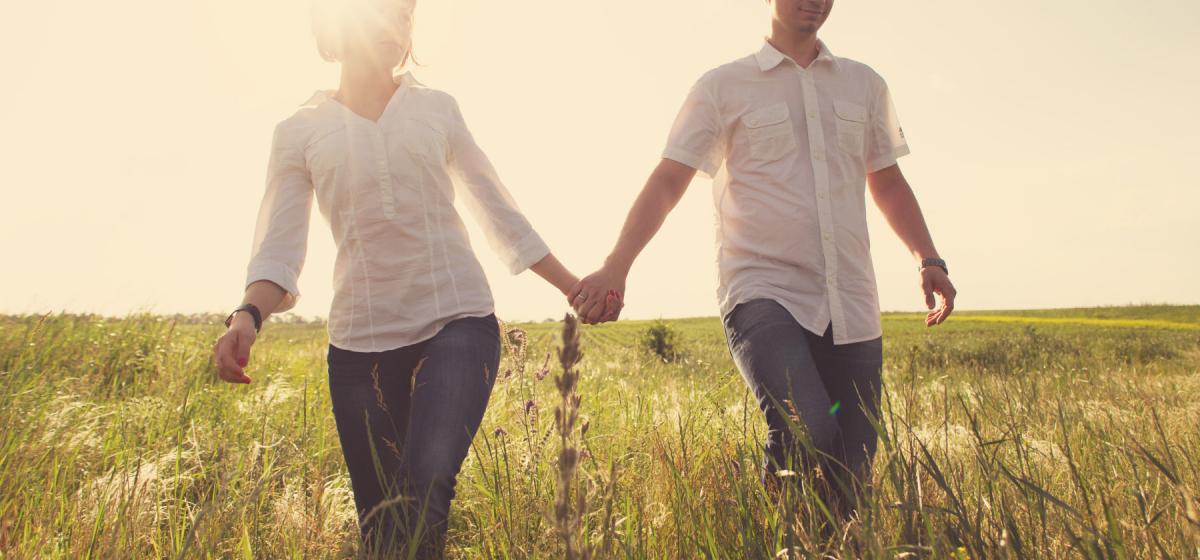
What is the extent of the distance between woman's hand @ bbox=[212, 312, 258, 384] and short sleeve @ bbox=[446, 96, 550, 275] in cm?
93

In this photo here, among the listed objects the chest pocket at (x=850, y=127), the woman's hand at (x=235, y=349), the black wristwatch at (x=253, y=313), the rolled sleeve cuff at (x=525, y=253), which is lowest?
the woman's hand at (x=235, y=349)

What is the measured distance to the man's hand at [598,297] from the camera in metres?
2.66

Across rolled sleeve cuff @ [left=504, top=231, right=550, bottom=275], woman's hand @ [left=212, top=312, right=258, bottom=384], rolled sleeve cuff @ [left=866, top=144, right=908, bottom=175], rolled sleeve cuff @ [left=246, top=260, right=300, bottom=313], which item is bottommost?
woman's hand @ [left=212, top=312, right=258, bottom=384]

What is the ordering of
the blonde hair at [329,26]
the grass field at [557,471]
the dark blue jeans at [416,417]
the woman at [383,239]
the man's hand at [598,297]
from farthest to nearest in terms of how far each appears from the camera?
1. the blonde hair at [329,26]
2. the man's hand at [598,297]
3. the woman at [383,239]
4. the dark blue jeans at [416,417]
5. the grass field at [557,471]

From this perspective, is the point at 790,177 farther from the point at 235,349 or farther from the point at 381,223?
the point at 235,349

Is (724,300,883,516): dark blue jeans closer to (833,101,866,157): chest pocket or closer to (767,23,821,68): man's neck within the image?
(833,101,866,157): chest pocket

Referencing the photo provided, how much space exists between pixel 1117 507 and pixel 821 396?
3.51ft

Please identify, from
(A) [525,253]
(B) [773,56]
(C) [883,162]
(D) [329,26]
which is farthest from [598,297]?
(C) [883,162]

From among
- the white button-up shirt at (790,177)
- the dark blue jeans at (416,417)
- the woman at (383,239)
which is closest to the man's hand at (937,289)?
the white button-up shirt at (790,177)

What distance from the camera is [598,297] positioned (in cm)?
268

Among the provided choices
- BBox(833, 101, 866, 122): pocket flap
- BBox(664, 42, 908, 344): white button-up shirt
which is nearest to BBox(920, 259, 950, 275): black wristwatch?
BBox(664, 42, 908, 344): white button-up shirt

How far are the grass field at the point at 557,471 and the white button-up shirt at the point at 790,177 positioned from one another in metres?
0.49

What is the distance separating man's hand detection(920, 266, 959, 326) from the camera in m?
3.16

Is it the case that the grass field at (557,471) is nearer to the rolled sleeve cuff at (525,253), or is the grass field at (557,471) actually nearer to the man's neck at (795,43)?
the rolled sleeve cuff at (525,253)
